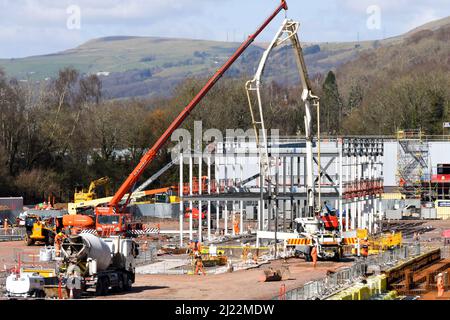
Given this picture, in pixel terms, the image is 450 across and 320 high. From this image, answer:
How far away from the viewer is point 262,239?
6144cm

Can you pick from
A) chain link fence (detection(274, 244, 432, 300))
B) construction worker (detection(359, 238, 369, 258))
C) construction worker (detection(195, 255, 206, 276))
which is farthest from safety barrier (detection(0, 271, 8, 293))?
construction worker (detection(359, 238, 369, 258))

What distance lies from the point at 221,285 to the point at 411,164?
5856 cm

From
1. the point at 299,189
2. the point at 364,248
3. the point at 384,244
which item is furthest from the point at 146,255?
the point at 299,189

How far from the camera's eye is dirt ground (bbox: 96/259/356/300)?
3991 centimetres

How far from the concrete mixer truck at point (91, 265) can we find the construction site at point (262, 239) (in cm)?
4

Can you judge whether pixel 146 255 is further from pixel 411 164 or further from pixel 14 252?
pixel 411 164

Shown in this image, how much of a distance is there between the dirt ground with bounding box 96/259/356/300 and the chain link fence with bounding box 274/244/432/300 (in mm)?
1930

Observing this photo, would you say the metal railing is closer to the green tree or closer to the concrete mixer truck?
the concrete mixer truck

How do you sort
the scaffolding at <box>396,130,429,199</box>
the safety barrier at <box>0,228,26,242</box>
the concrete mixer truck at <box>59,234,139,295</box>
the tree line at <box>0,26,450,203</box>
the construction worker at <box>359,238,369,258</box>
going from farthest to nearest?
the tree line at <box>0,26,450,203</box> < the scaffolding at <box>396,130,429,199</box> < the safety barrier at <box>0,228,26,242</box> < the construction worker at <box>359,238,369,258</box> < the concrete mixer truck at <box>59,234,139,295</box>

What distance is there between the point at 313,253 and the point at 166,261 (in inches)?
290

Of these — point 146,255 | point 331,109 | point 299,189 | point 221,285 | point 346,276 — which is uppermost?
point 331,109

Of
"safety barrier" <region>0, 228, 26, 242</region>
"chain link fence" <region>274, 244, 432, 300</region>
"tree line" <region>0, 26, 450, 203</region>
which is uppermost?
"tree line" <region>0, 26, 450, 203</region>
